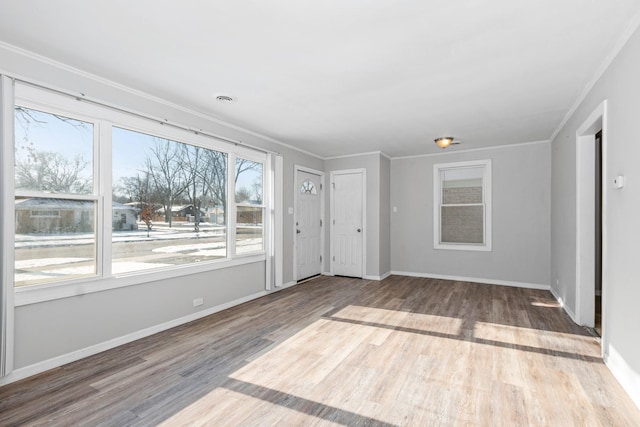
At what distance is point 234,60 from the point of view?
255 centimetres

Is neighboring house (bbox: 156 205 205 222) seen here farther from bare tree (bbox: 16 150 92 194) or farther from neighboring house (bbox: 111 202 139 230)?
bare tree (bbox: 16 150 92 194)

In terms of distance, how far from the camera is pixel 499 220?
568cm

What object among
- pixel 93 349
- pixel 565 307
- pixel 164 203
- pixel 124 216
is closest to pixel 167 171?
pixel 164 203

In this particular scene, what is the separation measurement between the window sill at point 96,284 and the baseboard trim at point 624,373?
13.2 ft

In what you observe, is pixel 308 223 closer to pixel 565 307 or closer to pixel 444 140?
pixel 444 140

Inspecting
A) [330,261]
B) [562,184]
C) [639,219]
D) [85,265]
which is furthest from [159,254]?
A: [562,184]

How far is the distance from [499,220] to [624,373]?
147 inches

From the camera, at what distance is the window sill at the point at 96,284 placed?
245 centimetres

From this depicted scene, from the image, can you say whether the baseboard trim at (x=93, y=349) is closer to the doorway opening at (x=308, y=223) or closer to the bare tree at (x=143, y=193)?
the bare tree at (x=143, y=193)

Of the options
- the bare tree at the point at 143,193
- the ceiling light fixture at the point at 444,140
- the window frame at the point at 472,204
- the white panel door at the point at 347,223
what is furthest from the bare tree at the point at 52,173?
the window frame at the point at 472,204

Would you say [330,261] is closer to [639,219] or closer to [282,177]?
[282,177]

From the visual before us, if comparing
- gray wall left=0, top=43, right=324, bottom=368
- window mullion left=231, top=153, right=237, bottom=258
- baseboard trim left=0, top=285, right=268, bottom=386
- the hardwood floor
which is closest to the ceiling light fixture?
the hardwood floor

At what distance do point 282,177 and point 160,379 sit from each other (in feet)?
11.5

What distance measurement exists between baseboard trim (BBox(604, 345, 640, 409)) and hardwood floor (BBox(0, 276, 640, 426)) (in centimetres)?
5
